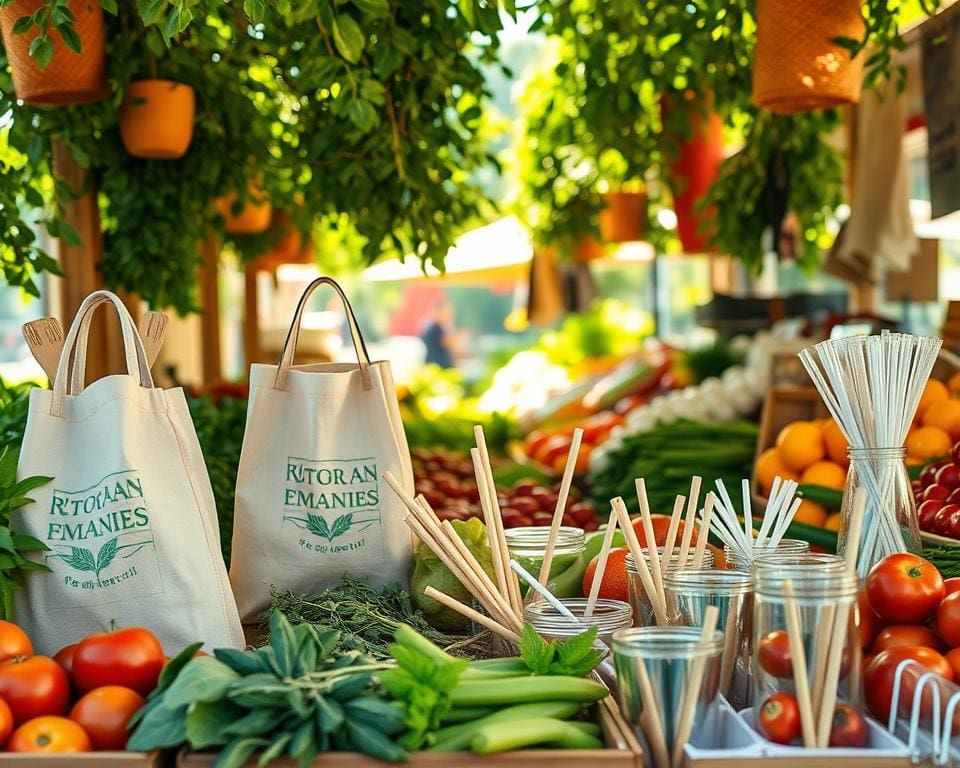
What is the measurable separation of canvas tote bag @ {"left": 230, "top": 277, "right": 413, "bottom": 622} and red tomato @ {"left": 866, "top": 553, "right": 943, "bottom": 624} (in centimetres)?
Result: 91

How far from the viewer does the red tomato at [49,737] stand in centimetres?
156

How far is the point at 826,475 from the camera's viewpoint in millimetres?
3279

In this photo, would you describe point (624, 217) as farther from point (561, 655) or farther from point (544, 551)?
point (561, 655)

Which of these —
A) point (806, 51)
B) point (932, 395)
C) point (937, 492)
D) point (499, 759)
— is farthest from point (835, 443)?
point (499, 759)

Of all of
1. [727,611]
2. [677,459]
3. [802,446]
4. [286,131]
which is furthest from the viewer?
[677,459]

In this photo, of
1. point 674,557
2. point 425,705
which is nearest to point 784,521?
point 674,557

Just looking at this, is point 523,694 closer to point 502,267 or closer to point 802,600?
point 802,600

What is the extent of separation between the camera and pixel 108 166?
11.7 ft

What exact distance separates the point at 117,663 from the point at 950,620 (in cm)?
127

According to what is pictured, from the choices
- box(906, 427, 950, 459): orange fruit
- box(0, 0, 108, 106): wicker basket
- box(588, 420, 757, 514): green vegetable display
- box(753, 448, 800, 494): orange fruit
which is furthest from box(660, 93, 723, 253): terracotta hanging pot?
box(0, 0, 108, 106): wicker basket

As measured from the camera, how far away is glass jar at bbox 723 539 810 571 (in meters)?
1.94

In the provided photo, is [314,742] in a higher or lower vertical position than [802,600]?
lower

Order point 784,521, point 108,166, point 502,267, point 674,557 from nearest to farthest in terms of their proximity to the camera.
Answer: point 784,521, point 674,557, point 108,166, point 502,267

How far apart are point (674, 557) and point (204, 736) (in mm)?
970
